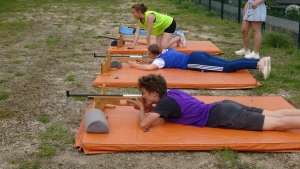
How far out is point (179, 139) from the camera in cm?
437

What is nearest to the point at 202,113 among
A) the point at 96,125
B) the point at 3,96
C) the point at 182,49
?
the point at 96,125

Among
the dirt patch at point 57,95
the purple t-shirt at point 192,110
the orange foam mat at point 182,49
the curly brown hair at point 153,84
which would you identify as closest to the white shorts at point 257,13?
the orange foam mat at point 182,49

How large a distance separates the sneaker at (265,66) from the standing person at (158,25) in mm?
2622

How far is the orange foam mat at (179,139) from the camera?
4.24m

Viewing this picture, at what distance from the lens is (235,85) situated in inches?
257

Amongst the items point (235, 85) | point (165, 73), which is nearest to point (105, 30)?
point (165, 73)

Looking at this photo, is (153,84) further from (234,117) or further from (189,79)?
(189,79)

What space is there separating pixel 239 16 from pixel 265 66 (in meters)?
7.08

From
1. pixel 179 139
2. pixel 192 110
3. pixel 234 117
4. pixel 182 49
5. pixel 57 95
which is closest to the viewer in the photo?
pixel 179 139

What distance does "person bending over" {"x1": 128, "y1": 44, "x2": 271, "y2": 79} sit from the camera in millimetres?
6934

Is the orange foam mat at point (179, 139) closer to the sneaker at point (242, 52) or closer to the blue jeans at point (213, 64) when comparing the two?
the blue jeans at point (213, 64)

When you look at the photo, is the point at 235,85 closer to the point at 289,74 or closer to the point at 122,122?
the point at 289,74

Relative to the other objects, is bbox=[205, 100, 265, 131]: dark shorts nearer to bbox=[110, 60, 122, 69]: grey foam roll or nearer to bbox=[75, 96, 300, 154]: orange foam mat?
bbox=[75, 96, 300, 154]: orange foam mat

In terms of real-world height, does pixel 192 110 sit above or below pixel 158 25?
below
